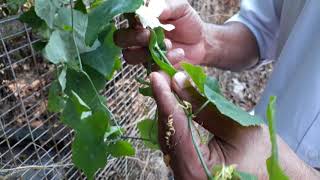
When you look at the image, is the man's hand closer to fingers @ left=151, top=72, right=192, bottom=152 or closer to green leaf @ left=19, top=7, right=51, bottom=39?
fingers @ left=151, top=72, right=192, bottom=152

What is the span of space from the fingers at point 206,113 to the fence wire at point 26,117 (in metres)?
0.30

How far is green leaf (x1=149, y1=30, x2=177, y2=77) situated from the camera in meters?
0.47

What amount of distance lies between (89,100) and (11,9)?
23 cm

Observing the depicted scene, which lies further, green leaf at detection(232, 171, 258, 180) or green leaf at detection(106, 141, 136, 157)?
green leaf at detection(106, 141, 136, 157)

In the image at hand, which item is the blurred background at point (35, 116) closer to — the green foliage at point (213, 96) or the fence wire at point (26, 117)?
the fence wire at point (26, 117)

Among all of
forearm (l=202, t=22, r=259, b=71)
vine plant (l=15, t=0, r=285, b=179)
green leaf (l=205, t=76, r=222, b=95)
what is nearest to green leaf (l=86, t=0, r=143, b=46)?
vine plant (l=15, t=0, r=285, b=179)

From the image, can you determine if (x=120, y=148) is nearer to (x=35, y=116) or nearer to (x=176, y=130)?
(x=176, y=130)

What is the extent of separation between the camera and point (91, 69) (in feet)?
1.75

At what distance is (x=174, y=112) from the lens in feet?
1.43

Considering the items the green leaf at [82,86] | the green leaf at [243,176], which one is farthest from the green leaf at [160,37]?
the green leaf at [243,176]

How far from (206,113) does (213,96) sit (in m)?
0.04

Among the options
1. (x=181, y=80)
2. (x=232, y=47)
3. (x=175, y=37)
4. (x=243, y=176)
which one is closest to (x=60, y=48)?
(x=181, y=80)

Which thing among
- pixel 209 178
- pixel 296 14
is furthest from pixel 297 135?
pixel 209 178

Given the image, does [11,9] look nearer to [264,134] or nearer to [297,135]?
[264,134]
